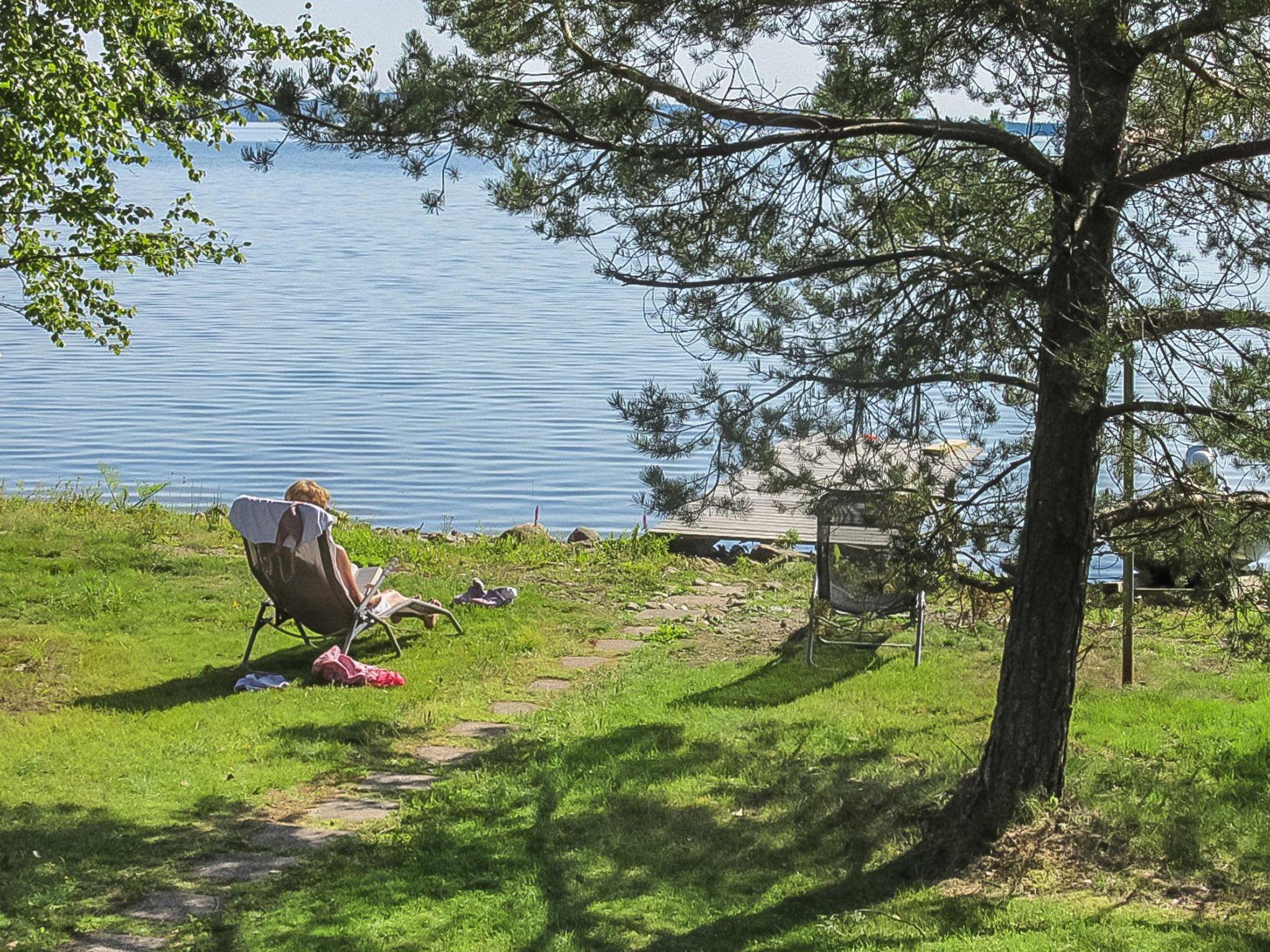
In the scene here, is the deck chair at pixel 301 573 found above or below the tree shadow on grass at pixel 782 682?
above

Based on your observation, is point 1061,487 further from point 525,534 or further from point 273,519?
point 525,534

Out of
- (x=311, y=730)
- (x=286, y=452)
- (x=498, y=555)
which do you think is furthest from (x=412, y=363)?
(x=311, y=730)

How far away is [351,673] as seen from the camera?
7.57m

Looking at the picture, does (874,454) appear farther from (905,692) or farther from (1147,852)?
(905,692)

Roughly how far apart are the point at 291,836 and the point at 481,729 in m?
1.68

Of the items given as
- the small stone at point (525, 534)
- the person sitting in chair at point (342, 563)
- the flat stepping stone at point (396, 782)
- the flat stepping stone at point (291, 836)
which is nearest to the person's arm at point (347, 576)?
the person sitting in chair at point (342, 563)

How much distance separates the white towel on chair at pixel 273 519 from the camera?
296 inches

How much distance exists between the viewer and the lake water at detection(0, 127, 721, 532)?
19.8 m

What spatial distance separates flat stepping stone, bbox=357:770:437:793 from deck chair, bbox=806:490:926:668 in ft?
6.30

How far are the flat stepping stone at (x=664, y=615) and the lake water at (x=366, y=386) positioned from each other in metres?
1.54

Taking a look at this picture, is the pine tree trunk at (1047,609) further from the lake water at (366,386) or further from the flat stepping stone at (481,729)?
the lake water at (366,386)

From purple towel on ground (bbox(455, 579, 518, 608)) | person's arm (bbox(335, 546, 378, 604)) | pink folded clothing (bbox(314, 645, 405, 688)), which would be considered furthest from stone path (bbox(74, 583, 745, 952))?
purple towel on ground (bbox(455, 579, 518, 608))

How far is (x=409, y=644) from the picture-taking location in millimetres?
8516

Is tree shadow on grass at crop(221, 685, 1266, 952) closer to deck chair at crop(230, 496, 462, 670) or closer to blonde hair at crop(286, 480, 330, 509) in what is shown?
deck chair at crop(230, 496, 462, 670)
